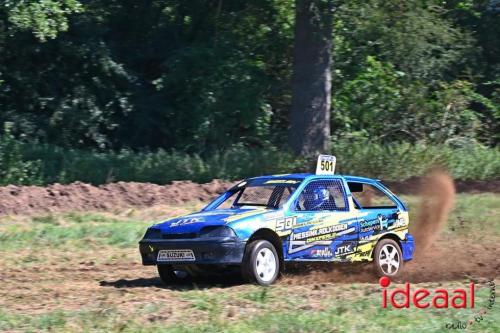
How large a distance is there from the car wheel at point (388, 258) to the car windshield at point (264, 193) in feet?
5.11

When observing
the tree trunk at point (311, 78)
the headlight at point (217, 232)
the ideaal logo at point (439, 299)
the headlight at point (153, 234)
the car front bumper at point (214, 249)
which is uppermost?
the tree trunk at point (311, 78)

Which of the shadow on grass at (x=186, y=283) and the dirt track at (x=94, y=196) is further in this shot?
the dirt track at (x=94, y=196)

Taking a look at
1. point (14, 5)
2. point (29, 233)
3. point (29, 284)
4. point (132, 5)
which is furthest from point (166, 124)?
point (29, 284)

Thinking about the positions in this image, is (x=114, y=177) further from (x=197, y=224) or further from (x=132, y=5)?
(x=197, y=224)

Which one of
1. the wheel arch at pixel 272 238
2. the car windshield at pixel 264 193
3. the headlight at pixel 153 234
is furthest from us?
the car windshield at pixel 264 193

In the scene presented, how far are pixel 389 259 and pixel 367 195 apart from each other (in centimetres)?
310

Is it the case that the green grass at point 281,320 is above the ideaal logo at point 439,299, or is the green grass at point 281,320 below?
below

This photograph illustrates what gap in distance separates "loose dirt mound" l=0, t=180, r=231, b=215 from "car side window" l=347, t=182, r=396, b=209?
377 cm

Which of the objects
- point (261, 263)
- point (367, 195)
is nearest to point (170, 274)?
point (261, 263)

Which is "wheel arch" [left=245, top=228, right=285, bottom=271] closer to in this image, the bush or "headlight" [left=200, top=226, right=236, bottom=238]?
"headlight" [left=200, top=226, right=236, bottom=238]

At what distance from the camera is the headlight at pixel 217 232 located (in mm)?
11430

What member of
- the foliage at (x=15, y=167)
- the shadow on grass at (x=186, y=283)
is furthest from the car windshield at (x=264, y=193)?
Result: the foliage at (x=15, y=167)

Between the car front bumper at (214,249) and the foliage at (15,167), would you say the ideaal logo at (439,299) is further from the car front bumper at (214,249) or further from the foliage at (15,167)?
the foliage at (15,167)

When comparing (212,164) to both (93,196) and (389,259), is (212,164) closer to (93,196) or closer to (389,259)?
(93,196)
